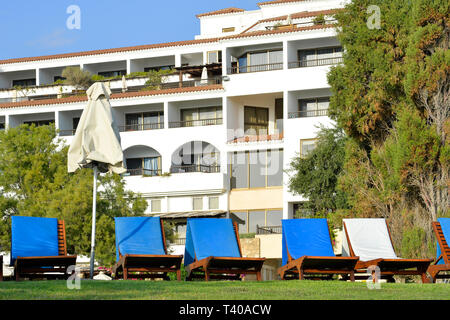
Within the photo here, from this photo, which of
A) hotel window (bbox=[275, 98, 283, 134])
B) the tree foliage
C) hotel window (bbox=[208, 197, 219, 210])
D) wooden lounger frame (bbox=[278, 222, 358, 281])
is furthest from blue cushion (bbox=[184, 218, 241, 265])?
hotel window (bbox=[275, 98, 283, 134])

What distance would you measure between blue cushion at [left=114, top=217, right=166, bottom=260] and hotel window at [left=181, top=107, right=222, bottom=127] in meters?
29.3

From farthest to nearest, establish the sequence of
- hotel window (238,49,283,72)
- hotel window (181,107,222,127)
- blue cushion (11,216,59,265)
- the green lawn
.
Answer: hotel window (181,107,222,127), hotel window (238,49,283,72), blue cushion (11,216,59,265), the green lawn

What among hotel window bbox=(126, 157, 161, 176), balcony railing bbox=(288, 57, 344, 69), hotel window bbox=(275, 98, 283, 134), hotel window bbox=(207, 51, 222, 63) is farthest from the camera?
hotel window bbox=(207, 51, 222, 63)

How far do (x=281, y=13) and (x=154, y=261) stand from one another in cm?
4140

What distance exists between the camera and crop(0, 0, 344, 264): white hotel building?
4128 centimetres

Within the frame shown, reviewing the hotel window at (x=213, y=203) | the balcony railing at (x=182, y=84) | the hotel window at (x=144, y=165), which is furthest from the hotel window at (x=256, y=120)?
the hotel window at (x=144, y=165)

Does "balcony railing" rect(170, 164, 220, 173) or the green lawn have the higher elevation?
"balcony railing" rect(170, 164, 220, 173)

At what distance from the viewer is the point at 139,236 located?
15383 millimetres

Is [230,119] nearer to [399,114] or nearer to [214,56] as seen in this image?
[214,56]

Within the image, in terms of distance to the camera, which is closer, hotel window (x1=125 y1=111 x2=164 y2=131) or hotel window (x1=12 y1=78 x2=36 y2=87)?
hotel window (x1=125 y1=111 x2=164 y2=131)

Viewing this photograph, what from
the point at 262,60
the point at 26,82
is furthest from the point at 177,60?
the point at 26,82

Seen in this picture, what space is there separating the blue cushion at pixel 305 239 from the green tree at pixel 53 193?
13.9 m

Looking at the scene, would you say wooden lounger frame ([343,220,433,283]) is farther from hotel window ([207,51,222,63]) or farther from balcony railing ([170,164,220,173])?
hotel window ([207,51,222,63])

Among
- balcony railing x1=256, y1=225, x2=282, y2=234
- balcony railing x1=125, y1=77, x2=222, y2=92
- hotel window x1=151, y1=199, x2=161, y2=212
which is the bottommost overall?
balcony railing x1=256, y1=225, x2=282, y2=234
